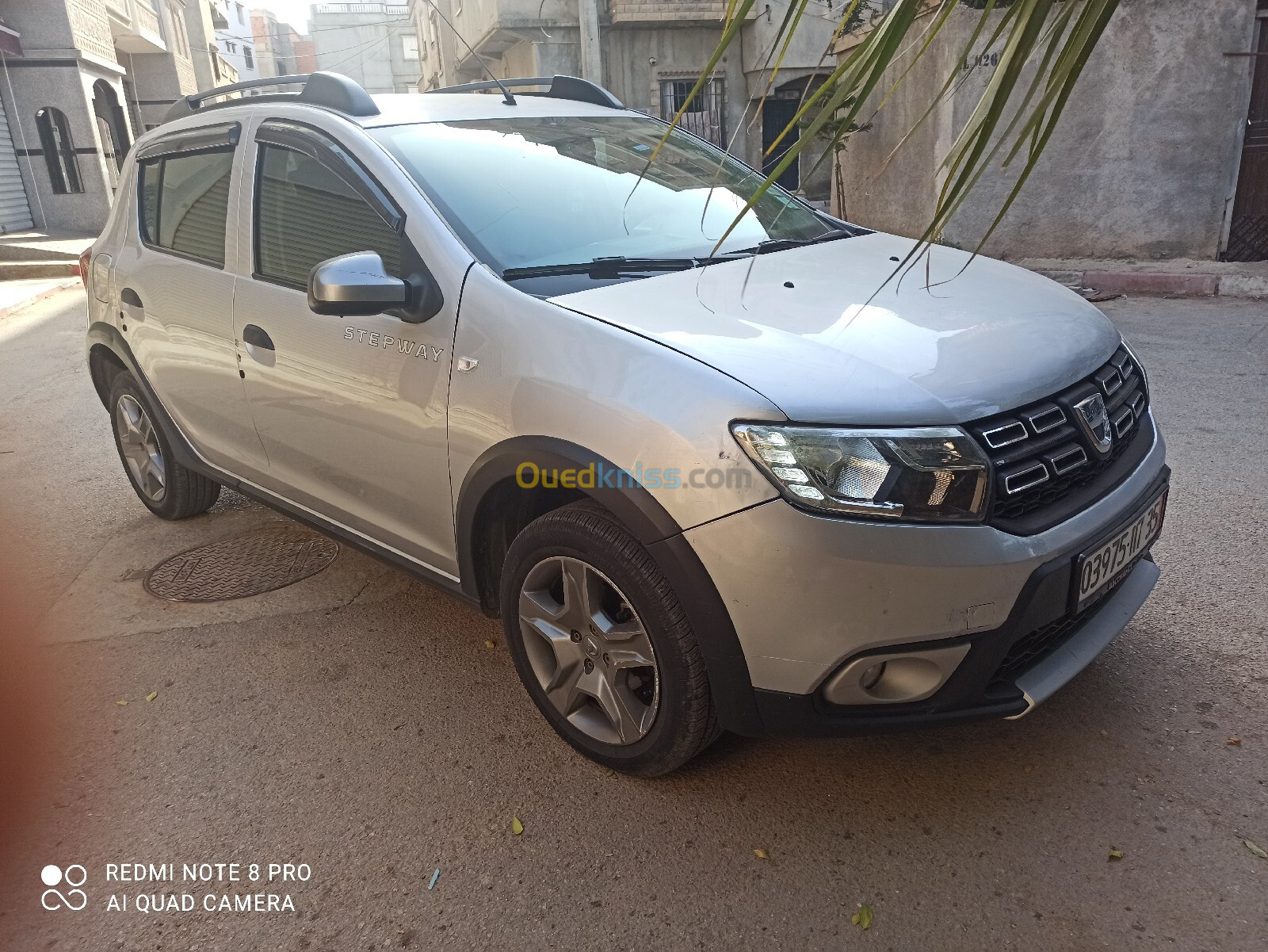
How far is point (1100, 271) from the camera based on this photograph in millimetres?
9500

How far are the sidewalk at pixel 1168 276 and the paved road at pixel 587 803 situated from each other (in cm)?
620

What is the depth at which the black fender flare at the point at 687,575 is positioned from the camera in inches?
85.5

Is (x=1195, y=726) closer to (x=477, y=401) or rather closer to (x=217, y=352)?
(x=477, y=401)

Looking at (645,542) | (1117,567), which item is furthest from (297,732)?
(1117,567)

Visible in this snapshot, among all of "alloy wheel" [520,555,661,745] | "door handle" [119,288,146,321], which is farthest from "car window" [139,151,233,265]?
"alloy wheel" [520,555,661,745]

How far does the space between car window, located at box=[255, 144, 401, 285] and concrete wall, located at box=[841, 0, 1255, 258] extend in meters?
7.33

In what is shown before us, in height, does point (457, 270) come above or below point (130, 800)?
above

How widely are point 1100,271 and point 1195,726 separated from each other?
7.91 metres

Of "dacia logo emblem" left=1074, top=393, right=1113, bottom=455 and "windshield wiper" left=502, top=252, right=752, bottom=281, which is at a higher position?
"windshield wiper" left=502, top=252, right=752, bottom=281

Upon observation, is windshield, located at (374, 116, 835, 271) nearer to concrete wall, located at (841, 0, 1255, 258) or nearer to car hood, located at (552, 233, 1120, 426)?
car hood, located at (552, 233, 1120, 426)

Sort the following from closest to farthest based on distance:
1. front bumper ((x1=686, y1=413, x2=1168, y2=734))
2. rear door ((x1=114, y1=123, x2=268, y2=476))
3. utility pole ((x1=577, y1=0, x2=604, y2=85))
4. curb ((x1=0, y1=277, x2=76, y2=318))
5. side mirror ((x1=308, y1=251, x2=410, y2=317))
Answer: front bumper ((x1=686, y1=413, x2=1168, y2=734)), side mirror ((x1=308, y1=251, x2=410, y2=317)), rear door ((x1=114, y1=123, x2=268, y2=476)), curb ((x1=0, y1=277, x2=76, y2=318)), utility pole ((x1=577, y1=0, x2=604, y2=85))

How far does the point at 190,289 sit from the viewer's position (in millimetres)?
3703

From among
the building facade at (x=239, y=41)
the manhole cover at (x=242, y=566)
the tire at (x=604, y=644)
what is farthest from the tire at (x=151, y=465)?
the building facade at (x=239, y=41)

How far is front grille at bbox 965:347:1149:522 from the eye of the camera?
2.11 metres
